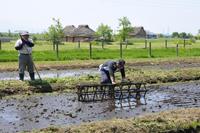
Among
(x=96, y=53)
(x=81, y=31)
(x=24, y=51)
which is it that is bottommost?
(x=96, y=53)

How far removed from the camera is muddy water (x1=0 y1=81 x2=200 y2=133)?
12164mm

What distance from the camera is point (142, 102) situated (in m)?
15.6

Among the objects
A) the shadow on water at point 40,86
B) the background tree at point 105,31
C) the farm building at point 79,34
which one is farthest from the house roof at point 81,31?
the shadow on water at point 40,86

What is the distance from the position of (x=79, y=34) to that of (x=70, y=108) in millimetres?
92459

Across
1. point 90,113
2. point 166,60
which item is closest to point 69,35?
point 166,60

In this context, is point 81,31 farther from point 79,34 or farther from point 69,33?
point 69,33

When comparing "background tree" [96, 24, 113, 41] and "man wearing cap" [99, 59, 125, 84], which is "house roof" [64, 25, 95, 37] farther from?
"man wearing cap" [99, 59, 125, 84]

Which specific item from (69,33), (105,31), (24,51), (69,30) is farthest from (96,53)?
(69,30)

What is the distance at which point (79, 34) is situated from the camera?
106250mm

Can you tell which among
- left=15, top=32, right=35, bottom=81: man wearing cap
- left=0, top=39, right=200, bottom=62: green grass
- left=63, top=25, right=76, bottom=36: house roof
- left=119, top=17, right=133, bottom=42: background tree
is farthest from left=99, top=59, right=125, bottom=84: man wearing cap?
left=63, top=25, right=76, bottom=36: house roof

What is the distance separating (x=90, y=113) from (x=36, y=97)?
11.3ft

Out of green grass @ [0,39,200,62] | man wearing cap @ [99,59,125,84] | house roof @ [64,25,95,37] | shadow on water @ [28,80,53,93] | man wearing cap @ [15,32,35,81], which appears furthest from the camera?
house roof @ [64,25,95,37]

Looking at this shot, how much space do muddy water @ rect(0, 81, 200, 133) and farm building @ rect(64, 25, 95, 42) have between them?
85258 mm

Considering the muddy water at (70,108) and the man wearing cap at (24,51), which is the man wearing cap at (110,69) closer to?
the muddy water at (70,108)
